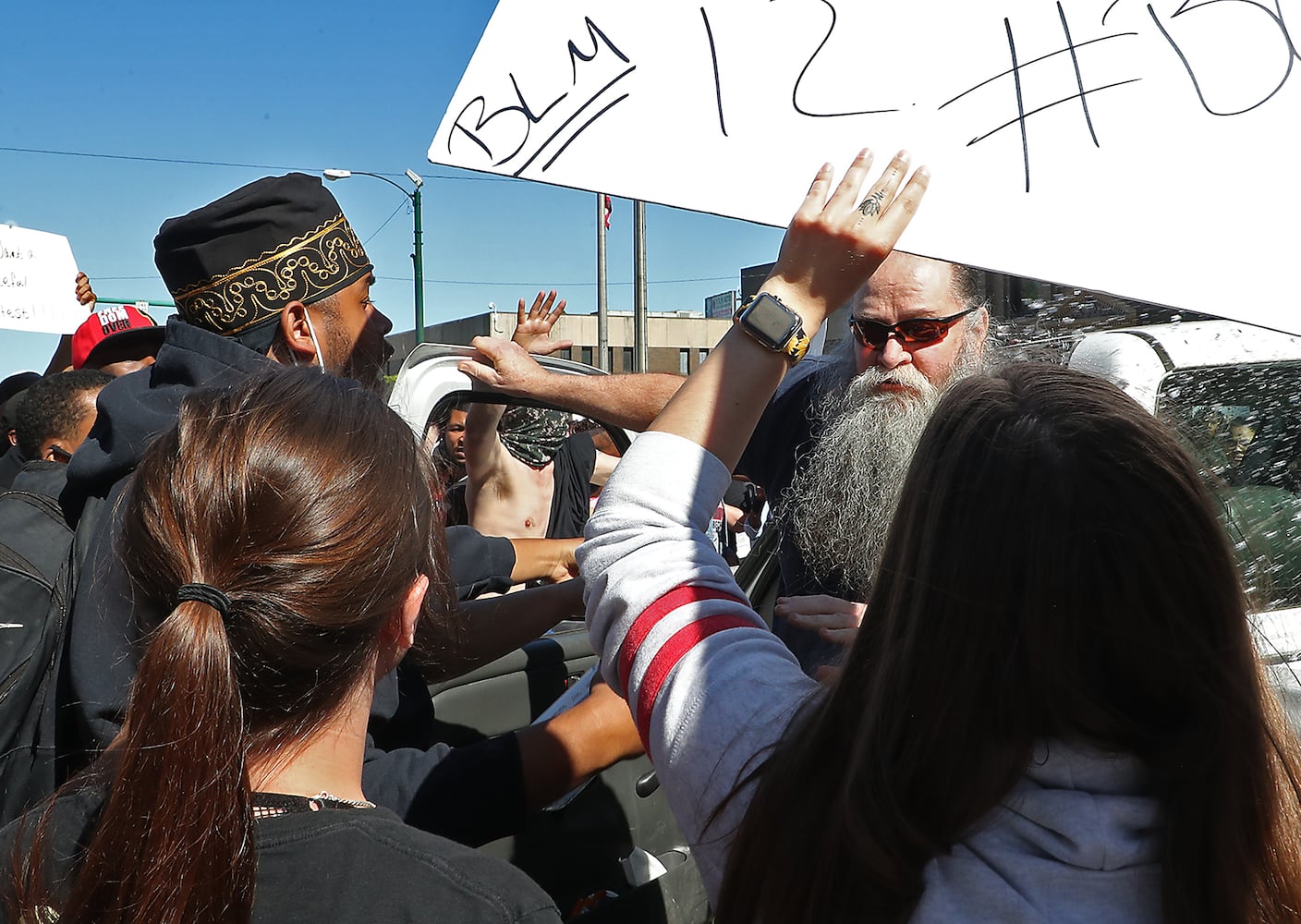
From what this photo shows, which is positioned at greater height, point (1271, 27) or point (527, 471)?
point (1271, 27)

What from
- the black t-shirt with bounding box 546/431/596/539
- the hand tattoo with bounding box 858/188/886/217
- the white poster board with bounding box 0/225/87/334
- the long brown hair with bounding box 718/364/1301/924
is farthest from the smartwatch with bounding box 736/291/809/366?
the white poster board with bounding box 0/225/87/334

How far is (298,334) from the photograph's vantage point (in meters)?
2.08

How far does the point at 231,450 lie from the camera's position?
1.17 metres

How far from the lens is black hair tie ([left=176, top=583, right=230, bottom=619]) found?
1.08m

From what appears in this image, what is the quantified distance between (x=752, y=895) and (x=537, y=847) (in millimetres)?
1138

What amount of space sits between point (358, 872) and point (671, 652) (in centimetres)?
41

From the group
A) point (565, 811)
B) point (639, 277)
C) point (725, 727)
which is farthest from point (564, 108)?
point (639, 277)

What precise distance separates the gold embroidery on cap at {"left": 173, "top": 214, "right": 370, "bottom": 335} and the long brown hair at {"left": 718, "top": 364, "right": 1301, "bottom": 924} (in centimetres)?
152

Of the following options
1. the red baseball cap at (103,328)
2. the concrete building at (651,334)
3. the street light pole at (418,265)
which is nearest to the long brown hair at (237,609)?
the red baseball cap at (103,328)

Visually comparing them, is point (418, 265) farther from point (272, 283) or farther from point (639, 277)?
point (272, 283)

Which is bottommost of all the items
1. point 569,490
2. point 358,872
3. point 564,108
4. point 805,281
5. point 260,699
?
point 569,490

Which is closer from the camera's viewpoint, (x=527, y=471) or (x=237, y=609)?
(x=237, y=609)

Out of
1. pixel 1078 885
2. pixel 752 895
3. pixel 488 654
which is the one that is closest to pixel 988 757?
pixel 1078 885

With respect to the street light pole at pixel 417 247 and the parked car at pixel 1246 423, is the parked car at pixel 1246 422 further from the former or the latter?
the street light pole at pixel 417 247
